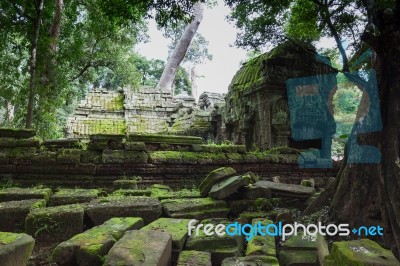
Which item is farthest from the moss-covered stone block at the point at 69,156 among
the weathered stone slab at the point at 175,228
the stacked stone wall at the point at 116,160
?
the weathered stone slab at the point at 175,228

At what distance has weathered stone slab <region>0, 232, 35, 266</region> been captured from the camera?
1925mm

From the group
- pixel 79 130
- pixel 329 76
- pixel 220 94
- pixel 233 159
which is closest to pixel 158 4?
pixel 233 159

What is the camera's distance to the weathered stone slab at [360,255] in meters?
1.90

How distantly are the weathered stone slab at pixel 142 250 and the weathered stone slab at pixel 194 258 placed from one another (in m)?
0.12

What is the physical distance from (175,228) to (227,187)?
4.10ft

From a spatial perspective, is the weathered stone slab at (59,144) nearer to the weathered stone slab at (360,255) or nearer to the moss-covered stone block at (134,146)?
the moss-covered stone block at (134,146)

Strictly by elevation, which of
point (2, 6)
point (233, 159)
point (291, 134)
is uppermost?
point (2, 6)

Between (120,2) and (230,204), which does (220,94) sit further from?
(230,204)

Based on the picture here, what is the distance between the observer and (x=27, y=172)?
211 inches

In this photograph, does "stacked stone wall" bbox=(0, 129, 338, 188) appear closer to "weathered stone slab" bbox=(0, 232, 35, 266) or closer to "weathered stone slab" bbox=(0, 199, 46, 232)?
"weathered stone slab" bbox=(0, 199, 46, 232)

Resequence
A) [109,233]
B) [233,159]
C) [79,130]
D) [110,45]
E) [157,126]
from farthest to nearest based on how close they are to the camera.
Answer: [110,45] < [157,126] < [79,130] < [233,159] < [109,233]

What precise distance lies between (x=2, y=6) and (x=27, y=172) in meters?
5.84

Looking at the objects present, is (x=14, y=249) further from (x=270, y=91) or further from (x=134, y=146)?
(x=270, y=91)

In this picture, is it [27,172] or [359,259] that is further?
[27,172]
